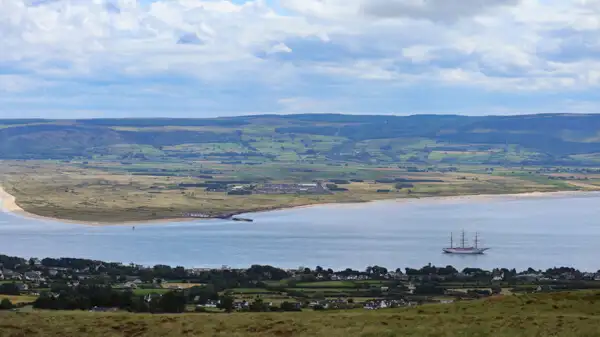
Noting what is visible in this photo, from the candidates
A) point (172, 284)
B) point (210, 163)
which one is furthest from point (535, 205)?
point (210, 163)

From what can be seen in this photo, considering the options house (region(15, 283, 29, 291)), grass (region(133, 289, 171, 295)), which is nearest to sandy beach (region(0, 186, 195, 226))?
house (region(15, 283, 29, 291))

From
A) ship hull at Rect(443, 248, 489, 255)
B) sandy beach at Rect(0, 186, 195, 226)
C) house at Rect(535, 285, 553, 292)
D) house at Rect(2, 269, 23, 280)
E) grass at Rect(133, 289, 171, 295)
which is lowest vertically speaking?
grass at Rect(133, 289, 171, 295)

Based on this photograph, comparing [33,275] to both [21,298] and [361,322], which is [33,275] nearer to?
[21,298]

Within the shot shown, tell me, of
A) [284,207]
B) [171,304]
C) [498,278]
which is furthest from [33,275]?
[284,207]

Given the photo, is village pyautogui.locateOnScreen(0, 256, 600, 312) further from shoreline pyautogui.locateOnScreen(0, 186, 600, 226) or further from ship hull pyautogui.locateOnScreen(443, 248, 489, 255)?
shoreline pyautogui.locateOnScreen(0, 186, 600, 226)

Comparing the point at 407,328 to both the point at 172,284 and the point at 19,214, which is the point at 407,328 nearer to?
the point at 172,284
